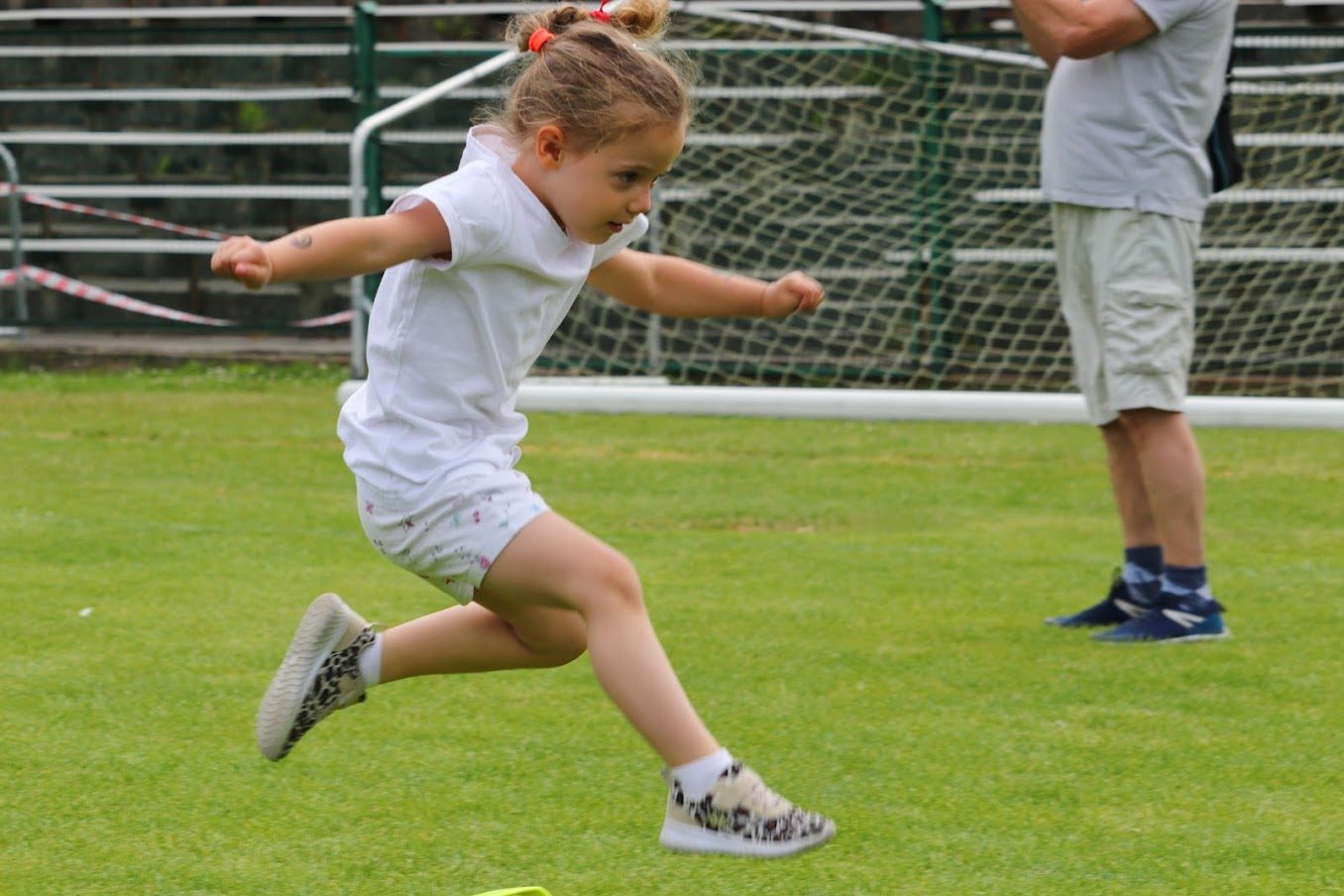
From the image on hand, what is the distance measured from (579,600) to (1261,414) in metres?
5.50

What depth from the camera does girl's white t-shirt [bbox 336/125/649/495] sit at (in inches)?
117

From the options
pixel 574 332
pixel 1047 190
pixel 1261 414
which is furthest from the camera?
pixel 574 332

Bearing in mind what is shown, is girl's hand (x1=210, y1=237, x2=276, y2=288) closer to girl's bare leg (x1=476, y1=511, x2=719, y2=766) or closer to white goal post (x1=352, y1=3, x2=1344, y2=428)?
girl's bare leg (x1=476, y1=511, x2=719, y2=766)

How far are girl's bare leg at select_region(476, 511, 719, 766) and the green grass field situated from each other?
1.00 ft

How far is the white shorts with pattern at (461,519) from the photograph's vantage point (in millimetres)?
2947

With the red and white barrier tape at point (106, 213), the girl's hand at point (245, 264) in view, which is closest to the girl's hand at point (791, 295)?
the girl's hand at point (245, 264)

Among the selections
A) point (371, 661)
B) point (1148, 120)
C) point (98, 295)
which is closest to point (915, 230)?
point (98, 295)

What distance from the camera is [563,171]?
2.97 m

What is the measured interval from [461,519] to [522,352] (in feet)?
1.00

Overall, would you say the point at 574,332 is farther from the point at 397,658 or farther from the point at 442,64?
the point at 397,658

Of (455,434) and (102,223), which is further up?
(455,434)

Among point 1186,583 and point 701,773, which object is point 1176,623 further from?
point 701,773

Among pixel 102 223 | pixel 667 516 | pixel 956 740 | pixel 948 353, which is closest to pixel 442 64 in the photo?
pixel 102 223

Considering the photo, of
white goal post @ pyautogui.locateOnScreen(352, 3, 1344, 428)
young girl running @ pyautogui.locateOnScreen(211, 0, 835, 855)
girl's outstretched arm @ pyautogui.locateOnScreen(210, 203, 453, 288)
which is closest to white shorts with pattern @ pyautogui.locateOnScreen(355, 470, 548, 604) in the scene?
young girl running @ pyautogui.locateOnScreen(211, 0, 835, 855)
